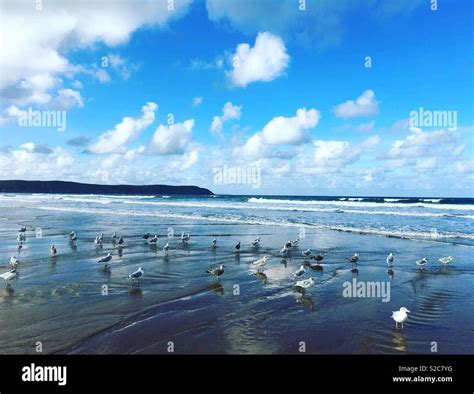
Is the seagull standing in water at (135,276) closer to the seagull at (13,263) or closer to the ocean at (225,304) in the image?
the ocean at (225,304)

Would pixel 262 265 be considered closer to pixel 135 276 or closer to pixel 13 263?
pixel 135 276

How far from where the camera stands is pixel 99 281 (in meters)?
11.0

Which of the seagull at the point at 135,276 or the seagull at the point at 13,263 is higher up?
the seagull at the point at 13,263

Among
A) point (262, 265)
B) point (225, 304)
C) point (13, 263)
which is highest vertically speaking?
point (13, 263)

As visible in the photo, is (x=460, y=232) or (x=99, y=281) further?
(x=460, y=232)

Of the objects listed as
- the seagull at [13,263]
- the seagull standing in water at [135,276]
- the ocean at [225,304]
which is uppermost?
the seagull at [13,263]

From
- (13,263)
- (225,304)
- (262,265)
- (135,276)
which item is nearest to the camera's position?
(225,304)

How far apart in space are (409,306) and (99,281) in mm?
8415

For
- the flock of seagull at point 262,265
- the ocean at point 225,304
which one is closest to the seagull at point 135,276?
the flock of seagull at point 262,265

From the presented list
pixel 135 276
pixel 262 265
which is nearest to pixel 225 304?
pixel 135 276

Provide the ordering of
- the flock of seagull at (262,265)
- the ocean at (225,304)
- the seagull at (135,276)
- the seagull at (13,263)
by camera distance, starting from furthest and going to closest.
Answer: the seagull at (13,263) < the seagull at (135,276) < the flock of seagull at (262,265) < the ocean at (225,304)

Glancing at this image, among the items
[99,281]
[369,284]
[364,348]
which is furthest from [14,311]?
[369,284]
